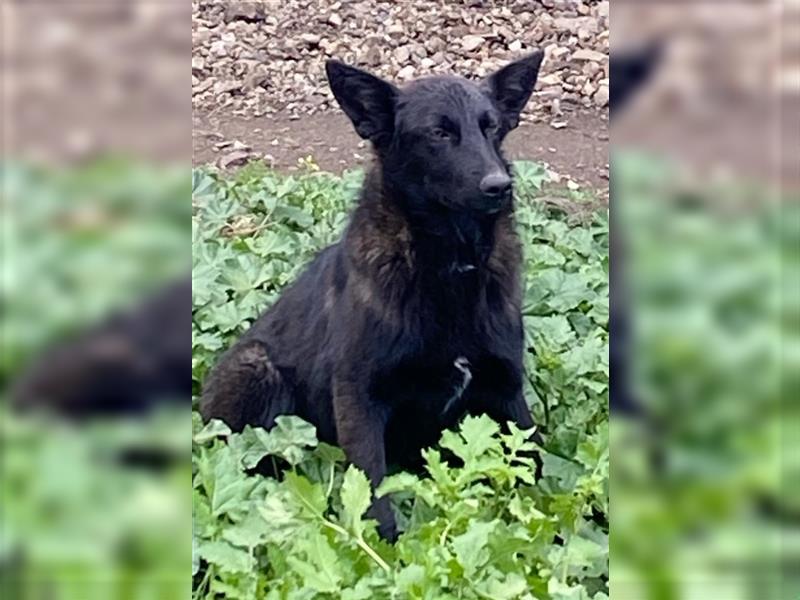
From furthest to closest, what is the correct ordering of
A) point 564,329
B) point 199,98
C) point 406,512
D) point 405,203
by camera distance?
point 199,98 → point 564,329 → point 405,203 → point 406,512

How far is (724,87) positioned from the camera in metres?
0.78

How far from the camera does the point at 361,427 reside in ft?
8.75

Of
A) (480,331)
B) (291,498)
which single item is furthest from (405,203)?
(291,498)

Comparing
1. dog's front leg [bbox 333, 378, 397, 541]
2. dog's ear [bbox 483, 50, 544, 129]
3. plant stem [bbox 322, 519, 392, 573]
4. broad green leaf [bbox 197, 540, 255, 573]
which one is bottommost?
dog's front leg [bbox 333, 378, 397, 541]

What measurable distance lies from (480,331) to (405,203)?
40 centimetres

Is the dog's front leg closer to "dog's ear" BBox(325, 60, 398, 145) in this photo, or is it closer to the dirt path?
"dog's ear" BBox(325, 60, 398, 145)

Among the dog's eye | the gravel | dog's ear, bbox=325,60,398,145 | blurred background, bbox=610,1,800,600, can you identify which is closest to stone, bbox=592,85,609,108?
the gravel

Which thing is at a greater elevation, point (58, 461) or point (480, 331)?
point (58, 461)

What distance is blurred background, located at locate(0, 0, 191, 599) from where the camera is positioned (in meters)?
0.84

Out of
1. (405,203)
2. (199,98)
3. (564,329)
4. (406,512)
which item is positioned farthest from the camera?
(199,98)

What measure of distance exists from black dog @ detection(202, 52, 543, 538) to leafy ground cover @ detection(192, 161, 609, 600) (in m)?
0.15

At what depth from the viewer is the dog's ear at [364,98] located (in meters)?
2.70

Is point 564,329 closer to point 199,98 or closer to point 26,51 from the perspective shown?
point 199,98

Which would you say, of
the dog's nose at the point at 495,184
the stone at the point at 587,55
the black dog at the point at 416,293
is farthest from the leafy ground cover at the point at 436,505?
the stone at the point at 587,55
